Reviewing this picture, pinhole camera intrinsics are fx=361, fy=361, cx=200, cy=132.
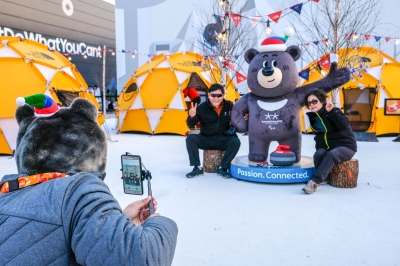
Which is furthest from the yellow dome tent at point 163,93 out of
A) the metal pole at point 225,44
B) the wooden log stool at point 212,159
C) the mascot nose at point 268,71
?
the mascot nose at point 268,71

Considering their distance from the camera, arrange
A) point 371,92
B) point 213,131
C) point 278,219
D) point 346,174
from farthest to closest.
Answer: point 371,92, point 213,131, point 346,174, point 278,219

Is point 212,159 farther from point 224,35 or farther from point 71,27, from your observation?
point 71,27

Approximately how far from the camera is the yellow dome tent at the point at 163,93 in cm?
935

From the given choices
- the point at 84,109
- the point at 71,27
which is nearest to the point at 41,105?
the point at 84,109

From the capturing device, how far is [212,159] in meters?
5.13

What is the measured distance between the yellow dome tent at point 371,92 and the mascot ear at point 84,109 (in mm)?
8176

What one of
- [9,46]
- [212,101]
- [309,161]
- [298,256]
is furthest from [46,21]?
[298,256]

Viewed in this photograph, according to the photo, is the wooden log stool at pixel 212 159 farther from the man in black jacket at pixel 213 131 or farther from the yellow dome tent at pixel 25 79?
the yellow dome tent at pixel 25 79

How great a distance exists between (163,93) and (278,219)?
6.72 metres

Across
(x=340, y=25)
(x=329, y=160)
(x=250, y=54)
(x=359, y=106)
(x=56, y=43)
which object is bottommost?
(x=329, y=160)

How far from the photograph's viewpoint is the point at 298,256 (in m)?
2.47

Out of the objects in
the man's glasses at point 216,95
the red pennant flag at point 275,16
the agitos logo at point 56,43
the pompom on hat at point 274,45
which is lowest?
the man's glasses at point 216,95

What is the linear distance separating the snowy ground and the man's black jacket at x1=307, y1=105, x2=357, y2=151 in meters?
0.53

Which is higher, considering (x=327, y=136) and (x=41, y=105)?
(x=41, y=105)
